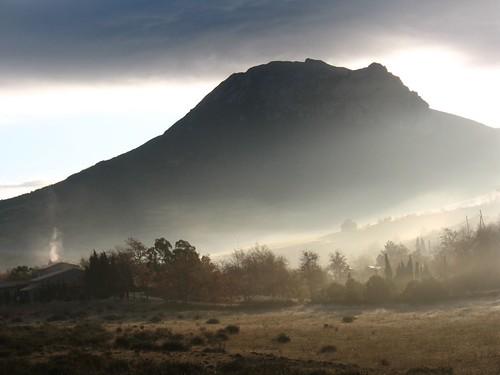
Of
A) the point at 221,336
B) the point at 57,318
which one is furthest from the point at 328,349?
the point at 57,318

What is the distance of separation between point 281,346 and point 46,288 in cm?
7572

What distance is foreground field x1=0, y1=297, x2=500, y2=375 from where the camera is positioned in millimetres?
33344

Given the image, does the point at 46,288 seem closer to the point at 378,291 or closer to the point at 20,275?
the point at 20,275

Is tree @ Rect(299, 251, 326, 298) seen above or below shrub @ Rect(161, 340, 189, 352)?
above

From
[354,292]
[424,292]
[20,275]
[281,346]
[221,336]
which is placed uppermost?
[20,275]

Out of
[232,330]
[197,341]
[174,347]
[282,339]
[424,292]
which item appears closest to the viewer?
[174,347]

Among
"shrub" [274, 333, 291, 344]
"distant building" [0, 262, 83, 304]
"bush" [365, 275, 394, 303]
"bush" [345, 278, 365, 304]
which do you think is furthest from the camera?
"distant building" [0, 262, 83, 304]

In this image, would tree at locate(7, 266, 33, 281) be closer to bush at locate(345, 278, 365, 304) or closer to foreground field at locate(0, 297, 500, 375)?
foreground field at locate(0, 297, 500, 375)

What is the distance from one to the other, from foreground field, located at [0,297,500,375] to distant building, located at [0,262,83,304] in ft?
103

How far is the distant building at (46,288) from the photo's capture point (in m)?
109

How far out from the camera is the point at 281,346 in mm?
47625

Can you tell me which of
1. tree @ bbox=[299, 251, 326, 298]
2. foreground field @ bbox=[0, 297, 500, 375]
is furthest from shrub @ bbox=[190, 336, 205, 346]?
tree @ bbox=[299, 251, 326, 298]

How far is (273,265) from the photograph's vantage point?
121 metres

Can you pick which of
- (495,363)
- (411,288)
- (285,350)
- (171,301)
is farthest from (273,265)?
(495,363)
